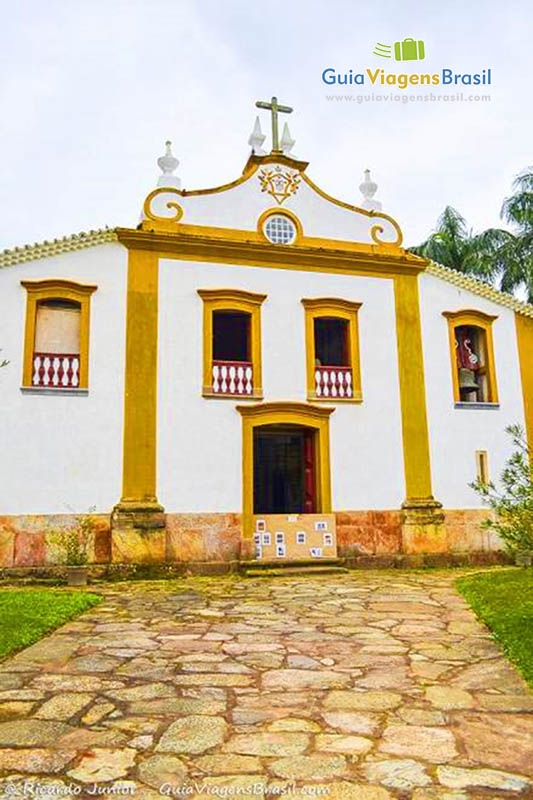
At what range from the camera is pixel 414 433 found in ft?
41.2

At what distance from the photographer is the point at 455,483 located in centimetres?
1266

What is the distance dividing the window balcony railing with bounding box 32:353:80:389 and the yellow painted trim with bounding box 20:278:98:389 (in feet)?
0.28

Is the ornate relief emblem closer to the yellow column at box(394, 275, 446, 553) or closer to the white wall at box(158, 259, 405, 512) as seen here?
the white wall at box(158, 259, 405, 512)

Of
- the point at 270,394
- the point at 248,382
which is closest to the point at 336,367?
the point at 270,394

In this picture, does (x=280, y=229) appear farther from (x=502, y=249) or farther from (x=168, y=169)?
(x=502, y=249)

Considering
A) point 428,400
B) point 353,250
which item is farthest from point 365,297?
point 428,400

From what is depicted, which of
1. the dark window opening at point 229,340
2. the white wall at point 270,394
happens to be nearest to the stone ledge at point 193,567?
the white wall at point 270,394

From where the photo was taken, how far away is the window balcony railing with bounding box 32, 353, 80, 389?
10.9m

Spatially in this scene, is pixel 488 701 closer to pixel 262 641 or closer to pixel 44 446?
pixel 262 641

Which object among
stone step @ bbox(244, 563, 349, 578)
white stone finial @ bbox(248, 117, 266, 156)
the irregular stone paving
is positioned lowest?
the irregular stone paving

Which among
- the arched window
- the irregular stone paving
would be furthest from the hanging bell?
the arched window

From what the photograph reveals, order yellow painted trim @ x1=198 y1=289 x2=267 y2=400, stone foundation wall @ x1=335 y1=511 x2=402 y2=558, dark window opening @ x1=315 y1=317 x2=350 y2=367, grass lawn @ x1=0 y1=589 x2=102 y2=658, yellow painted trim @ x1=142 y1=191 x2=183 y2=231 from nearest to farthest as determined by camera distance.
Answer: grass lawn @ x1=0 y1=589 x2=102 y2=658
yellow painted trim @ x1=198 y1=289 x2=267 y2=400
stone foundation wall @ x1=335 y1=511 x2=402 y2=558
yellow painted trim @ x1=142 y1=191 x2=183 y2=231
dark window opening @ x1=315 y1=317 x2=350 y2=367

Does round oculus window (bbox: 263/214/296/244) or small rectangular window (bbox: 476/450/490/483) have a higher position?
round oculus window (bbox: 263/214/296/244)

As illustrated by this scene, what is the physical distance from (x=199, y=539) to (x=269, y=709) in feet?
24.1
